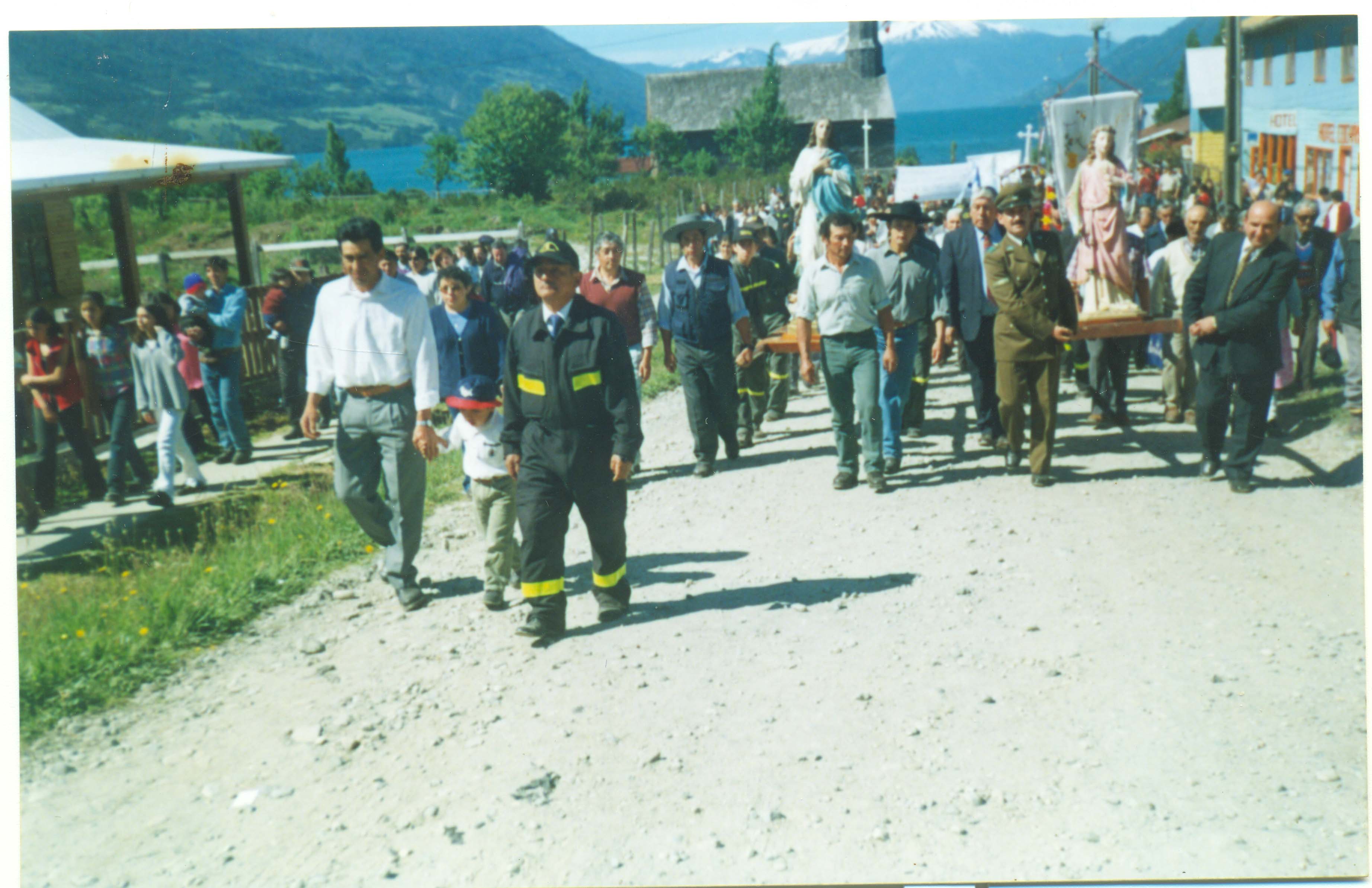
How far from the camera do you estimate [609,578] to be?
5.75m

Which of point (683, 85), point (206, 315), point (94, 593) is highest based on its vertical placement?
point (683, 85)

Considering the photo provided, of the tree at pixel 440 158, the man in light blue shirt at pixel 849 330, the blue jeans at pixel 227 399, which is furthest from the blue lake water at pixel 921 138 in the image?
the blue jeans at pixel 227 399

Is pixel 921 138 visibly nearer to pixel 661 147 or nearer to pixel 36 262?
pixel 661 147

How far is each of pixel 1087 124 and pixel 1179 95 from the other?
457 inches

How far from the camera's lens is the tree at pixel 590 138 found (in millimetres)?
8609

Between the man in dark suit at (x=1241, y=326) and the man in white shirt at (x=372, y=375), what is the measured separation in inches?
184

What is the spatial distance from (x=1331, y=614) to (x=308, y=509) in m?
6.16

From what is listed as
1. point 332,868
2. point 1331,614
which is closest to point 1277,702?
point 1331,614

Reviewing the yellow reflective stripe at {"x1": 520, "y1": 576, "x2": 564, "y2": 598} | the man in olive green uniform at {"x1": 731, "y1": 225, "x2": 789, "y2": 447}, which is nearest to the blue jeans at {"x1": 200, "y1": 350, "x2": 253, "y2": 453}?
the man in olive green uniform at {"x1": 731, "y1": 225, "x2": 789, "y2": 447}

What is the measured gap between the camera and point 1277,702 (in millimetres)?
4523

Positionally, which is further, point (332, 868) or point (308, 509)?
point (308, 509)

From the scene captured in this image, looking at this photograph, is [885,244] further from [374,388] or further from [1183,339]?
[374,388]

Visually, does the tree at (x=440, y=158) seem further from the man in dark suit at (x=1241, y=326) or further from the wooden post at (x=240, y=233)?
the man in dark suit at (x=1241, y=326)

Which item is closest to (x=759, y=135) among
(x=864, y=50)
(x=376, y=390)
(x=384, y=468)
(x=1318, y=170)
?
(x=1318, y=170)
